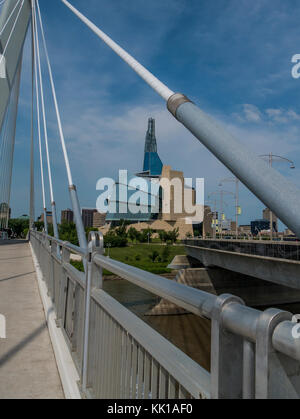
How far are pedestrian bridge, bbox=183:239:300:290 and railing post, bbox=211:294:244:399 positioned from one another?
591 inches

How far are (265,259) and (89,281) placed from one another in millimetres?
15849

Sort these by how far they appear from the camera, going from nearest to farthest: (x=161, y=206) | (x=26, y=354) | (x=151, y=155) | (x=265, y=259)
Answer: (x=26, y=354)
(x=265, y=259)
(x=161, y=206)
(x=151, y=155)

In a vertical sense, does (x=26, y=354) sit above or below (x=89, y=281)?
below

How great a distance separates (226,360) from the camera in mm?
1098

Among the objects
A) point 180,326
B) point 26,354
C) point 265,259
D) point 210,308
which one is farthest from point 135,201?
point 210,308

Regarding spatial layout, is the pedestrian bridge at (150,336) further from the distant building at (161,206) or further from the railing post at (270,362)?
the distant building at (161,206)

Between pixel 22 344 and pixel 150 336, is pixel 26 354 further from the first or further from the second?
pixel 150 336

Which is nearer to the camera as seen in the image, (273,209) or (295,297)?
(273,209)

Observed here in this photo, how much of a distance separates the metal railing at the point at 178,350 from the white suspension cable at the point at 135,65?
234 cm

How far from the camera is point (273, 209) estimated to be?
8.02ft

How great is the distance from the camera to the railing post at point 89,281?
2660mm
